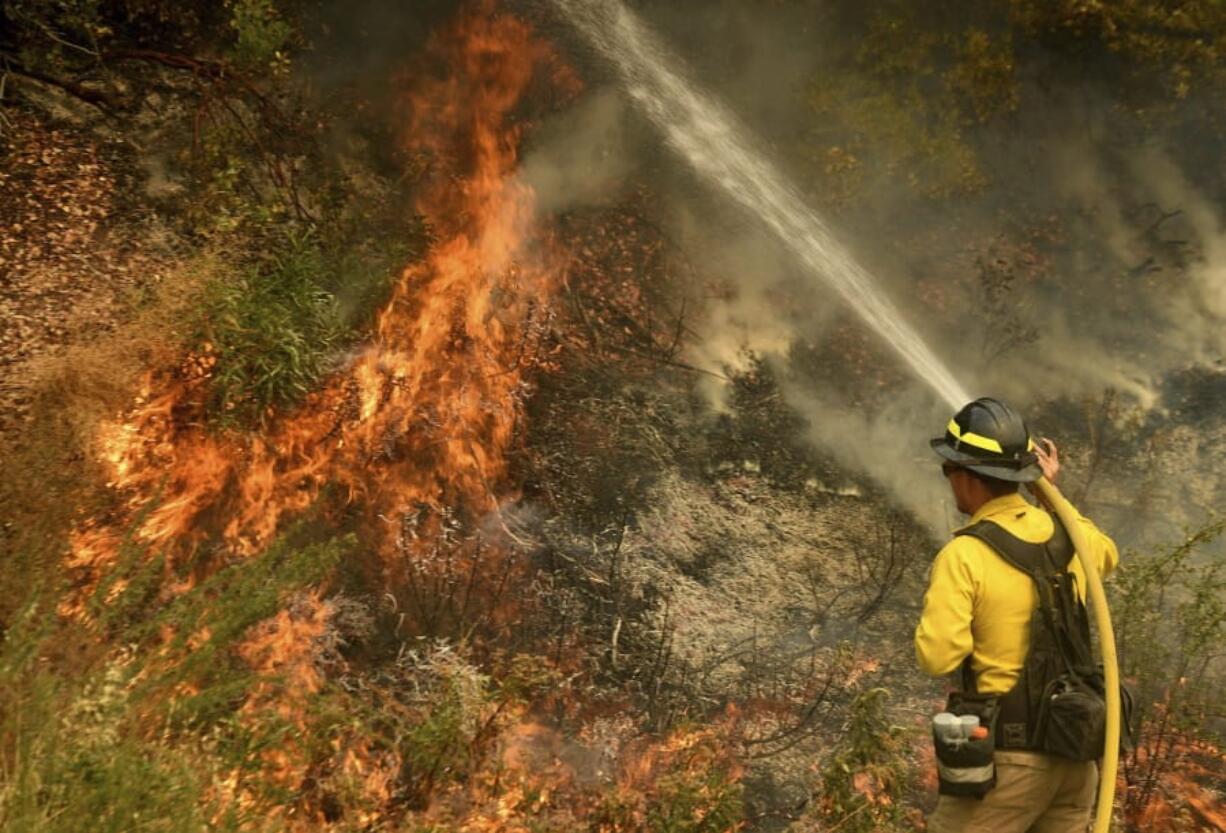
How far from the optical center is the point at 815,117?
408 inches

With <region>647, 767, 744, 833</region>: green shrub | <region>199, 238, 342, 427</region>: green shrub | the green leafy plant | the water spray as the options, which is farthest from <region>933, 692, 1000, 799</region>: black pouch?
the water spray

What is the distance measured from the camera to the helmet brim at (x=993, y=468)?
11.7 feet

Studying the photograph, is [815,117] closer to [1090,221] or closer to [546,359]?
[1090,221]

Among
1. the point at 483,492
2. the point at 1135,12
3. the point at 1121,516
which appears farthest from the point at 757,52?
the point at 483,492

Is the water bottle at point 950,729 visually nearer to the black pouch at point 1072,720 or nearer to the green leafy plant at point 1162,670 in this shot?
the black pouch at point 1072,720

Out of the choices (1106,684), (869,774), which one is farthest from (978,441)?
(869,774)

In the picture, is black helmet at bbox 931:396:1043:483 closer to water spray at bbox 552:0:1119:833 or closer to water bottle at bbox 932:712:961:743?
water bottle at bbox 932:712:961:743

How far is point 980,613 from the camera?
347 cm

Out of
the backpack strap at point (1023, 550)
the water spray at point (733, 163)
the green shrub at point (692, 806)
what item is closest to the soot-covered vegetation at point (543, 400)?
the green shrub at point (692, 806)

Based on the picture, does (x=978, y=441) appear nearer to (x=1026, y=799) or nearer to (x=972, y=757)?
(x=972, y=757)

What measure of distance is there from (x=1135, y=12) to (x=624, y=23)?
525cm

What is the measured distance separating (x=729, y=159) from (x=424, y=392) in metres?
5.06

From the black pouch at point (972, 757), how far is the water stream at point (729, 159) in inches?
220

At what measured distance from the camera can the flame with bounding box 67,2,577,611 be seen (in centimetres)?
532
